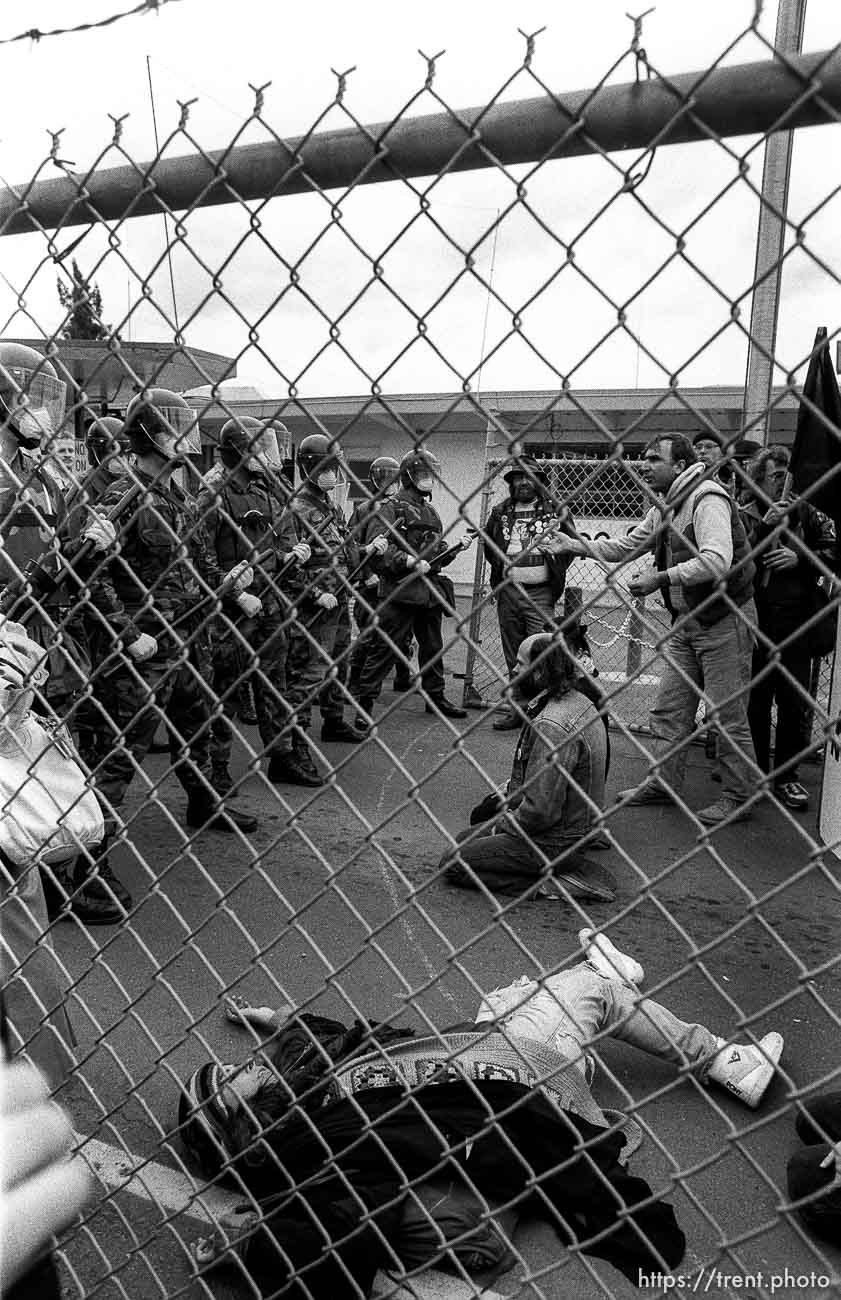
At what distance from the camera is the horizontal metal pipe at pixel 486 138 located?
1110 millimetres

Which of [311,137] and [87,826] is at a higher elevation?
[311,137]

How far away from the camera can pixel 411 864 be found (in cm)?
468

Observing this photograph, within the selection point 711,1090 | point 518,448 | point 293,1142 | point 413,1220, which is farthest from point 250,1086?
point 518,448

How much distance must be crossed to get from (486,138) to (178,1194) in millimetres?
2439

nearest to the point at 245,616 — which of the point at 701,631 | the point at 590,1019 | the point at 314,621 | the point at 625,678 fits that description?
the point at 314,621

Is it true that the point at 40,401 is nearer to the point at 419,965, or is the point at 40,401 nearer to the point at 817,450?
the point at 419,965

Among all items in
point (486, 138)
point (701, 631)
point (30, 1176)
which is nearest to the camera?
point (30, 1176)

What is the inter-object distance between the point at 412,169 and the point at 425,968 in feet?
9.54

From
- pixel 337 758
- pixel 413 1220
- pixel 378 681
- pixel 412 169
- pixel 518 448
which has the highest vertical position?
pixel 412 169

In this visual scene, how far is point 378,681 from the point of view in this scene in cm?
683

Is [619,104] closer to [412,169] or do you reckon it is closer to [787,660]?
[412,169]

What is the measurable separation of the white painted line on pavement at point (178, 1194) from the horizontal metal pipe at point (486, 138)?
6.42ft

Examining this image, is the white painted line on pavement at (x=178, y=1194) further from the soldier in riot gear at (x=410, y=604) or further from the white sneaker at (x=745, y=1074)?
the soldier in riot gear at (x=410, y=604)

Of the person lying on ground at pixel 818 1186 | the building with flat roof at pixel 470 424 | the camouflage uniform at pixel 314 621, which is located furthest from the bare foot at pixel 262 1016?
the building with flat roof at pixel 470 424
